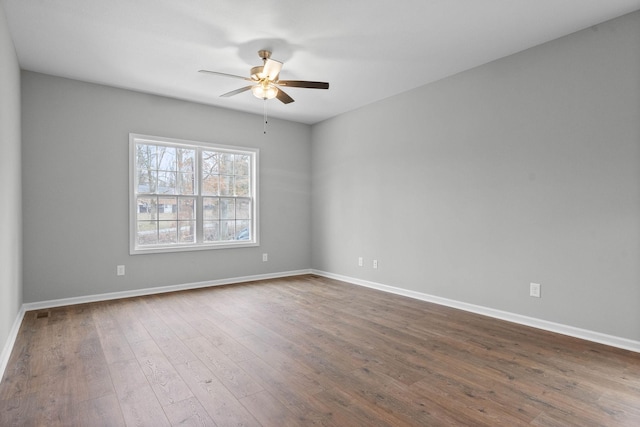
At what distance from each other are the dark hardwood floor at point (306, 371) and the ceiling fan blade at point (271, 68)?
2590mm

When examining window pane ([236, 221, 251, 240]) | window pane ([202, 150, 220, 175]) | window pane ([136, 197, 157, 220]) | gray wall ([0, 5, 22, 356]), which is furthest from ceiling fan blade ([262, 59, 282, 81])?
window pane ([236, 221, 251, 240])

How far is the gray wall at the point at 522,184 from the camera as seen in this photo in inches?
117

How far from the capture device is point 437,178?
4.42 metres

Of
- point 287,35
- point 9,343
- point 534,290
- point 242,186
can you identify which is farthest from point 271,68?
point 534,290

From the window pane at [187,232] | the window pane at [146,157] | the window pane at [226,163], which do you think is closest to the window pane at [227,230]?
the window pane at [187,232]

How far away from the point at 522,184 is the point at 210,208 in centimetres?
430

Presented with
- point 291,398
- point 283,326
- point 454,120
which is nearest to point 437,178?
point 454,120

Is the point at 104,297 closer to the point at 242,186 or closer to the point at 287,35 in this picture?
the point at 242,186

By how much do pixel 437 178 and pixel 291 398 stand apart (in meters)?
3.25

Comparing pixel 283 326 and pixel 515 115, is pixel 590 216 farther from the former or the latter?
pixel 283 326

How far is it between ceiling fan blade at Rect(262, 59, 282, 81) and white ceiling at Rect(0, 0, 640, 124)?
165 millimetres

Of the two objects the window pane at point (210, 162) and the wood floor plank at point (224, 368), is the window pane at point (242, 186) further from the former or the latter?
the wood floor plank at point (224, 368)

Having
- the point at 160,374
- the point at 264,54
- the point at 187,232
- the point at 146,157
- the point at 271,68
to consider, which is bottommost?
the point at 160,374

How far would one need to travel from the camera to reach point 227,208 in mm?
5688
